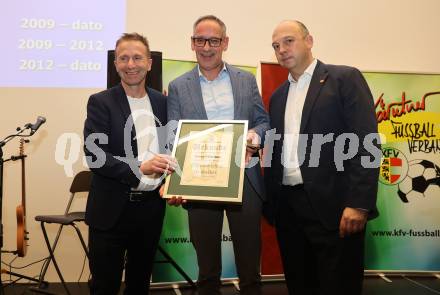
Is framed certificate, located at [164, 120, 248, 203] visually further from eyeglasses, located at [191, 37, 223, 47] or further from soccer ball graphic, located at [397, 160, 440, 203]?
soccer ball graphic, located at [397, 160, 440, 203]

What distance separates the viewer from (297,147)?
2.57 meters

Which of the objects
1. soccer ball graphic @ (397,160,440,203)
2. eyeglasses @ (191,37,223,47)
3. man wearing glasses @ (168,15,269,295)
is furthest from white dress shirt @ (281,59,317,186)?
soccer ball graphic @ (397,160,440,203)

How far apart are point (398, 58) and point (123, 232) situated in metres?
4.53

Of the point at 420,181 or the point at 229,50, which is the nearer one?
the point at 420,181

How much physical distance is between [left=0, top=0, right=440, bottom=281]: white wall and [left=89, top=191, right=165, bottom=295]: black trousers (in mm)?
2589

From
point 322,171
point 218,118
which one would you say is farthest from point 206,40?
point 322,171

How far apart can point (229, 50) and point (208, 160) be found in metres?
2.99

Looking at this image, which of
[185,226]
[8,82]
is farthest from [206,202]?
[8,82]

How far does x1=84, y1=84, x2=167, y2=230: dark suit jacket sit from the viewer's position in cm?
244

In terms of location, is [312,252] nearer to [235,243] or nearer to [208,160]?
[235,243]

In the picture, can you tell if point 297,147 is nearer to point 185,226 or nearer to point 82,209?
point 185,226

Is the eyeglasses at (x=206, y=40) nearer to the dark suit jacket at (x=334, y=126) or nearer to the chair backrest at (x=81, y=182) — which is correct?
the dark suit jacket at (x=334, y=126)

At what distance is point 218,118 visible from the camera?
103 inches

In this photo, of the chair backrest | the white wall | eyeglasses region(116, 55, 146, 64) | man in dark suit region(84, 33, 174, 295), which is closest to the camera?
man in dark suit region(84, 33, 174, 295)
